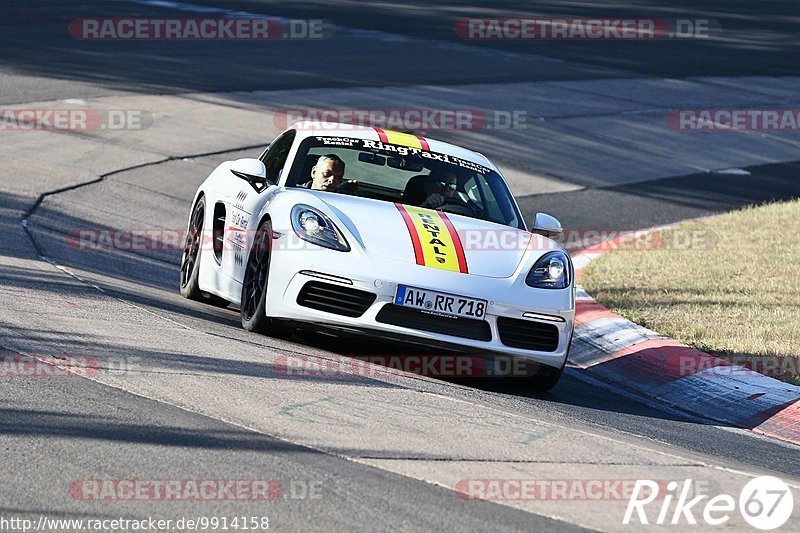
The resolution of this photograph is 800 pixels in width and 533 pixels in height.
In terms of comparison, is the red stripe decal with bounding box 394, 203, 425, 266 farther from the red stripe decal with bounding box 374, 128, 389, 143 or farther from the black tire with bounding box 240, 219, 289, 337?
the red stripe decal with bounding box 374, 128, 389, 143

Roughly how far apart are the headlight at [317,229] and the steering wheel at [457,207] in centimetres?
114

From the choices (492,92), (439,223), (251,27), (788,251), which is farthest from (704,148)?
(439,223)

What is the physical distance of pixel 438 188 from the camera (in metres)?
8.83

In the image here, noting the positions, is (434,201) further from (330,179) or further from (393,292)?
(393,292)

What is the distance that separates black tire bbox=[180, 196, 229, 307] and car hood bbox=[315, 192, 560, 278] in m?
1.76

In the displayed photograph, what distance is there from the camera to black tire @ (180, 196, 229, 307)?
9727 mm

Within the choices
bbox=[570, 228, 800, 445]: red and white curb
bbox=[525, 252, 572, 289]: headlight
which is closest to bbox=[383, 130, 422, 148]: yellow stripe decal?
bbox=[525, 252, 572, 289]: headlight

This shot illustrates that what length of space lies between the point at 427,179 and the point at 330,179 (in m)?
0.65

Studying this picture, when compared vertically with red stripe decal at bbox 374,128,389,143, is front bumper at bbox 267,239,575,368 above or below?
below

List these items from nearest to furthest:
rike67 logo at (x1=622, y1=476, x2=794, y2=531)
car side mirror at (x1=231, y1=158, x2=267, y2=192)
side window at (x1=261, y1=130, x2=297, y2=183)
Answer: rike67 logo at (x1=622, y1=476, x2=794, y2=531), car side mirror at (x1=231, y1=158, x2=267, y2=192), side window at (x1=261, y1=130, x2=297, y2=183)

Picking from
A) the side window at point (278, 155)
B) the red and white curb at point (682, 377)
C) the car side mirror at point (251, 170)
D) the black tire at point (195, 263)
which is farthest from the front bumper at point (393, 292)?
the black tire at point (195, 263)

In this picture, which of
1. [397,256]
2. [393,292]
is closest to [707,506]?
[393,292]

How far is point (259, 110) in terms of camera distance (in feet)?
61.7

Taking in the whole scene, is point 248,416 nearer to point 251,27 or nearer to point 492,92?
point 492,92
